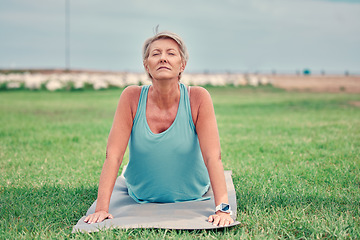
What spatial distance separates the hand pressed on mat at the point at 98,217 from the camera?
9.57ft

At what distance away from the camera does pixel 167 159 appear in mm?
3166

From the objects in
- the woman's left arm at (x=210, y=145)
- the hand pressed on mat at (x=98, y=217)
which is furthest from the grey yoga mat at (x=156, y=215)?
the woman's left arm at (x=210, y=145)

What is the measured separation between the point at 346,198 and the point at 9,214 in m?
2.95

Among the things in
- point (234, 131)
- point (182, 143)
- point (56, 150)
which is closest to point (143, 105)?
point (182, 143)

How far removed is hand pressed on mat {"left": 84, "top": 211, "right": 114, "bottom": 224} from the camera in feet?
9.57

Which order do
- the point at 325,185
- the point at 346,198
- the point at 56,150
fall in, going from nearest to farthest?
the point at 346,198 < the point at 325,185 < the point at 56,150

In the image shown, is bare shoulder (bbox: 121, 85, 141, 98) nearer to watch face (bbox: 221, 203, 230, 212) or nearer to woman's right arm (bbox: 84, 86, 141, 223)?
woman's right arm (bbox: 84, 86, 141, 223)

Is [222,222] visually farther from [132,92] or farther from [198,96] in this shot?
[132,92]

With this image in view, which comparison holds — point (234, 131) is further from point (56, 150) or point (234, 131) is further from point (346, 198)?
point (346, 198)

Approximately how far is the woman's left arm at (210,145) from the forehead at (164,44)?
47cm

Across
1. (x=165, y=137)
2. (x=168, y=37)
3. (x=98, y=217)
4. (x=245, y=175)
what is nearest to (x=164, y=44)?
(x=168, y=37)

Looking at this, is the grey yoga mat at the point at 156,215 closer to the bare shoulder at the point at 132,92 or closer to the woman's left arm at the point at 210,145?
the woman's left arm at the point at 210,145

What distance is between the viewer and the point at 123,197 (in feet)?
11.5

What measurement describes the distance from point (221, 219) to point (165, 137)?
2.55 feet
